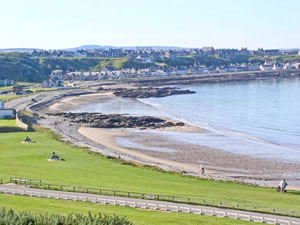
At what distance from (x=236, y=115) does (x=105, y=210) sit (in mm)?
70016

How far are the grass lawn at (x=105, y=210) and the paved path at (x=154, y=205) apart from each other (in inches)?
20.3

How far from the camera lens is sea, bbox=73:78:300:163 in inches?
2675

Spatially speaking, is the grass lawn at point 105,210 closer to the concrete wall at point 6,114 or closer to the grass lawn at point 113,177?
the grass lawn at point 113,177

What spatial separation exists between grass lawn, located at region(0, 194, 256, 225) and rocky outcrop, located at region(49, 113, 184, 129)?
→ 49.9m

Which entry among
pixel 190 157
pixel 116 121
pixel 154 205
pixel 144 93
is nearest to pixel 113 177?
pixel 154 205

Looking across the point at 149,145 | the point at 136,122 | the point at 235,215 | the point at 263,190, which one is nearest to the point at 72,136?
the point at 149,145

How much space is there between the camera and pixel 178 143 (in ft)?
228

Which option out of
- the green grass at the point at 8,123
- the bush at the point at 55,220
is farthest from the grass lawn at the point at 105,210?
the green grass at the point at 8,123

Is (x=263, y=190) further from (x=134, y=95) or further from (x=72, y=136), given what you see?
(x=134, y=95)

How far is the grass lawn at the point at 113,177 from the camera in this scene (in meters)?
37.8

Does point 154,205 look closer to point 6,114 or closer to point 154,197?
point 154,197

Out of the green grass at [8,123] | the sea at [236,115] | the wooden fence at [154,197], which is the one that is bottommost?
the sea at [236,115]

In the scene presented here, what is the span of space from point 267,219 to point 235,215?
5.55 ft

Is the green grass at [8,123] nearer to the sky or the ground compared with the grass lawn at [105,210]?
nearer to the ground
